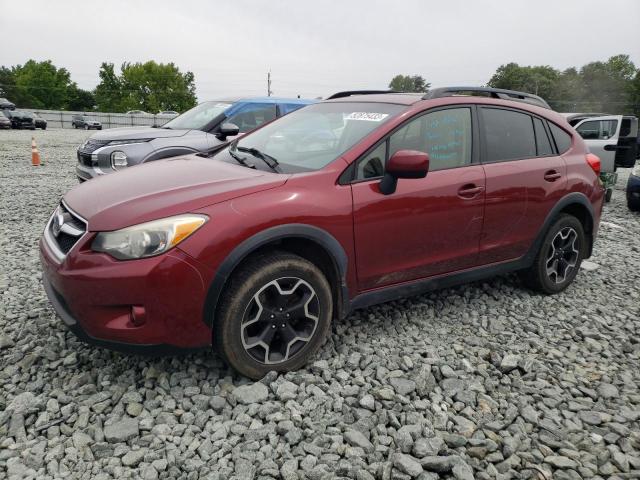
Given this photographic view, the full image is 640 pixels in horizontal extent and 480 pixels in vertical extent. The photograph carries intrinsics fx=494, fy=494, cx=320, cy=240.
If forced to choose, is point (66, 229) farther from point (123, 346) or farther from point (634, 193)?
point (634, 193)

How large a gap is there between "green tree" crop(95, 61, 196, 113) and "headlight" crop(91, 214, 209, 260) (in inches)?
3195

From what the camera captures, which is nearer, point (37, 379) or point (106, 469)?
point (106, 469)

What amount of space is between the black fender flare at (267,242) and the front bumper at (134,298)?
A: 5 cm

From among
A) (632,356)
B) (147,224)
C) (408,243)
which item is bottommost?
(632,356)

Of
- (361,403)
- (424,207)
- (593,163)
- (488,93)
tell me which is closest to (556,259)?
(593,163)

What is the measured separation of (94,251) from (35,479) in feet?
3.48

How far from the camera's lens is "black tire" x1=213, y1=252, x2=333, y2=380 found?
268 centimetres

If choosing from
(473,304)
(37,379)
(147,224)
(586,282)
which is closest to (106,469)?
(37,379)

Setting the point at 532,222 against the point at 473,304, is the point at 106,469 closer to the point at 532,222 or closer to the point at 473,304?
the point at 473,304

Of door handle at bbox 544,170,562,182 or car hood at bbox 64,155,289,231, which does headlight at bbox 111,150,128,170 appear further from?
door handle at bbox 544,170,562,182

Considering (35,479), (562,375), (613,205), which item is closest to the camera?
(35,479)

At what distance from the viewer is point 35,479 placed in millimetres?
2152

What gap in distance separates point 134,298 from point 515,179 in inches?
112

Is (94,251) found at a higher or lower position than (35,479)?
higher
